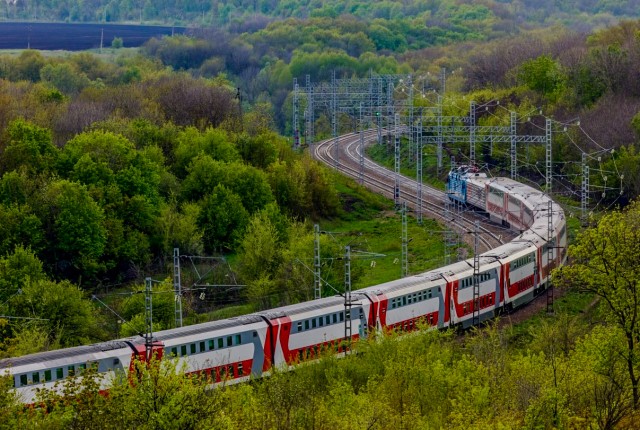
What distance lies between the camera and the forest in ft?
104

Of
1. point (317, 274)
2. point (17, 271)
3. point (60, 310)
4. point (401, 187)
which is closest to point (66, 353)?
point (60, 310)

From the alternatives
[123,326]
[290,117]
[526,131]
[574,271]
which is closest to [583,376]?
[574,271]

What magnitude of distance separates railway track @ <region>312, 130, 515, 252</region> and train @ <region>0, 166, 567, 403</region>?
628 centimetres

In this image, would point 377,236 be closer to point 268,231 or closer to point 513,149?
point 513,149

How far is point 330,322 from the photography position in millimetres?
45094

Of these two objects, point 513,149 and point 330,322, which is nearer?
point 330,322

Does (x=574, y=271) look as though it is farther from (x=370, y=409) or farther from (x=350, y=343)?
(x=370, y=409)

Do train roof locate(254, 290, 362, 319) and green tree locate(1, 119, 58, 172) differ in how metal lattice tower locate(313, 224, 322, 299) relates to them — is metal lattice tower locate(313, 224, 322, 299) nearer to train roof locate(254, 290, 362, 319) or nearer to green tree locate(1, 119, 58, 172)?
train roof locate(254, 290, 362, 319)

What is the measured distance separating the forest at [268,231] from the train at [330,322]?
1.59m

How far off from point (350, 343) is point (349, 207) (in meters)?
44.8

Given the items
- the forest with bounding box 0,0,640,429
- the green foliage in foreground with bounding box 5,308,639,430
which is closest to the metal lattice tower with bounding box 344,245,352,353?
the green foliage in foreground with bounding box 5,308,639,430

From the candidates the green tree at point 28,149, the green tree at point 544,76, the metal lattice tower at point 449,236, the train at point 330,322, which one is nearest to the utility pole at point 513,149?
the metal lattice tower at point 449,236

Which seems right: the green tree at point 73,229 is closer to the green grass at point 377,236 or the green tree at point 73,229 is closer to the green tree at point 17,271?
the green tree at point 17,271

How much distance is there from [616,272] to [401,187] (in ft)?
177
